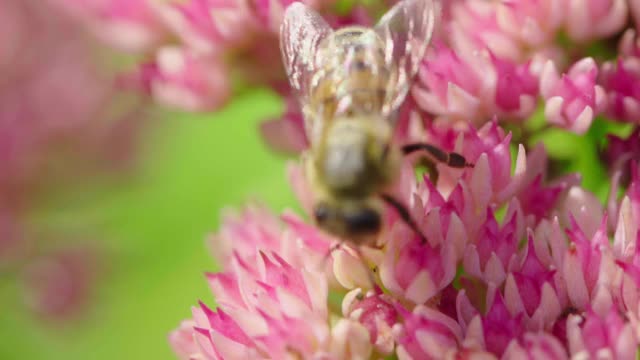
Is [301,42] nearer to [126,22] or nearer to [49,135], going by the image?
[126,22]

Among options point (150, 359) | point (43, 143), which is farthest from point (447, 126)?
point (43, 143)

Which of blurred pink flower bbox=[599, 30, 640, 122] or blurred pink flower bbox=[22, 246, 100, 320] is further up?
blurred pink flower bbox=[22, 246, 100, 320]

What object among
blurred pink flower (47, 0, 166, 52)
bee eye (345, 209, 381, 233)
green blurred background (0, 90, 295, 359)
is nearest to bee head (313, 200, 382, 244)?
bee eye (345, 209, 381, 233)

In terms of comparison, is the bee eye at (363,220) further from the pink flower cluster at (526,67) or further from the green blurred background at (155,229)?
the green blurred background at (155,229)

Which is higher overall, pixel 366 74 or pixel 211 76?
pixel 211 76

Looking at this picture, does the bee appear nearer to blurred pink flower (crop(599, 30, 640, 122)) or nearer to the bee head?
the bee head

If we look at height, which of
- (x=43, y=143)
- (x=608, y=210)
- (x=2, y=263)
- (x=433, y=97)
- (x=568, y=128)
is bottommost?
(x=608, y=210)

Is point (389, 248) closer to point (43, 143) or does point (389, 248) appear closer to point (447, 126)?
point (447, 126)
